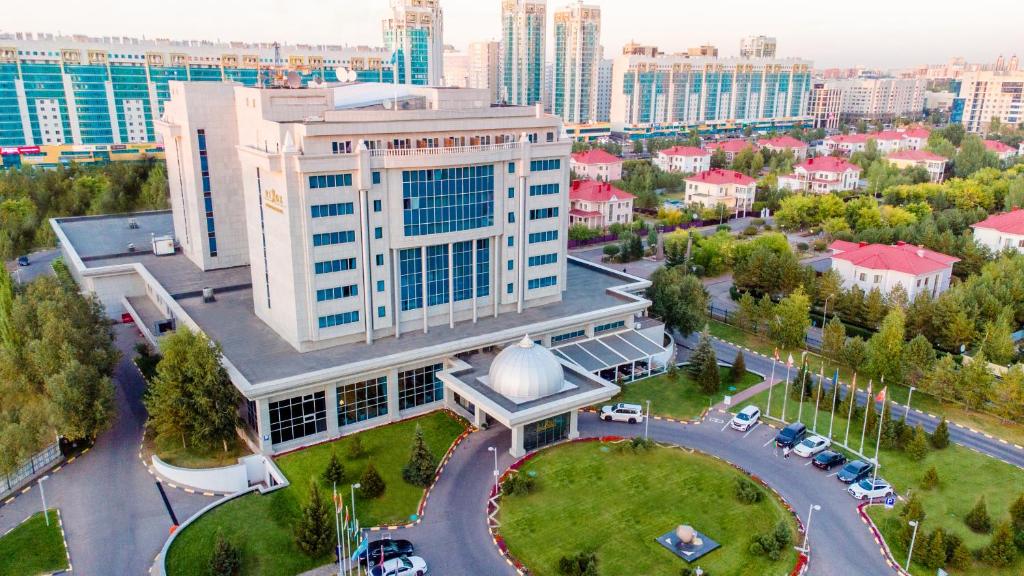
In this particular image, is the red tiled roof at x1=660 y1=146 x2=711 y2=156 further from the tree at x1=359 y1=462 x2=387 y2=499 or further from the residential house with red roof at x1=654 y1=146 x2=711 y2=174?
the tree at x1=359 y1=462 x2=387 y2=499

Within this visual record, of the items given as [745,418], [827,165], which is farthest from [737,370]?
[827,165]

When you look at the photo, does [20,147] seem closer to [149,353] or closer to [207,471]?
[149,353]

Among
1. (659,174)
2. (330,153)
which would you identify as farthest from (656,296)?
(659,174)

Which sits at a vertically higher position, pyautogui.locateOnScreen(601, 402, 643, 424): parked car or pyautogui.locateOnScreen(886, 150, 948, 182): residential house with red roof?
pyautogui.locateOnScreen(886, 150, 948, 182): residential house with red roof

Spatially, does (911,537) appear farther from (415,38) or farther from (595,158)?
(415,38)

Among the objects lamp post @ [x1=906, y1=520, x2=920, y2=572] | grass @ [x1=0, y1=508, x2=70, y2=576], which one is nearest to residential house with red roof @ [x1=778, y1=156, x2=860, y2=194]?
lamp post @ [x1=906, y1=520, x2=920, y2=572]

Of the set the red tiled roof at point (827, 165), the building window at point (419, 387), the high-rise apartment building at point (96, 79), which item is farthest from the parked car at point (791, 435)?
the high-rise apartment building at point (96, 79)

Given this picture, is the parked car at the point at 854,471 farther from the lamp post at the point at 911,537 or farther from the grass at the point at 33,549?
the grass at the point at 33,549
